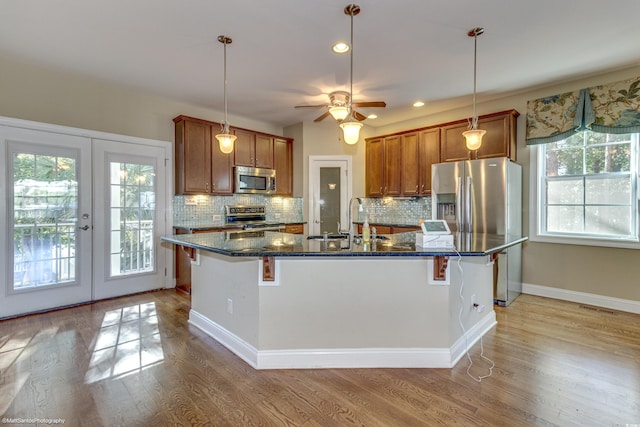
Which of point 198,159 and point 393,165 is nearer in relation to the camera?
point 198,159

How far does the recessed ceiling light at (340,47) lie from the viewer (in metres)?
2.96

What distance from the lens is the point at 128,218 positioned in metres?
4.24

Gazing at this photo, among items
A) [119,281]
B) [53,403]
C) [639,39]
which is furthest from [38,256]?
[639,39]

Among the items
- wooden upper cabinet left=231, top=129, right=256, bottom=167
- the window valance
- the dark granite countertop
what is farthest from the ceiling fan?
the window valance

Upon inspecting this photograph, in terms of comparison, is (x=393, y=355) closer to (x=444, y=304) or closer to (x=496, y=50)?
(x=444, y=304)

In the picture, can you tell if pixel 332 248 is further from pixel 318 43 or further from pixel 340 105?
pixel 318 43

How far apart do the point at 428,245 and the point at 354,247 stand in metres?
0.53

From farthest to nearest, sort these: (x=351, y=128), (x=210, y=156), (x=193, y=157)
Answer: (x=210, y=156), (x=193, y=157), (x=351, y=128)

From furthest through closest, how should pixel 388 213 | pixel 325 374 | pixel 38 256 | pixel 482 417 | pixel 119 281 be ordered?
pixel 388 213, pixel 119 281, pixel 38 256, pixel 325 374, pixel 482 417

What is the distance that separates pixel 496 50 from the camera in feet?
10.2

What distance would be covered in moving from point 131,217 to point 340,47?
135 inches

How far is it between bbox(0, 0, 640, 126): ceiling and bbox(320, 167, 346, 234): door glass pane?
1.77 meters

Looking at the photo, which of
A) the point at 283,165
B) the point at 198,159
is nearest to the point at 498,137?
the point at 283,165

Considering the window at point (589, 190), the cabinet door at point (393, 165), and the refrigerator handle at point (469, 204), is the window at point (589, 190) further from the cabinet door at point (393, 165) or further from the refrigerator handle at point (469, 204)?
the cabinet door at point (393, 165)
